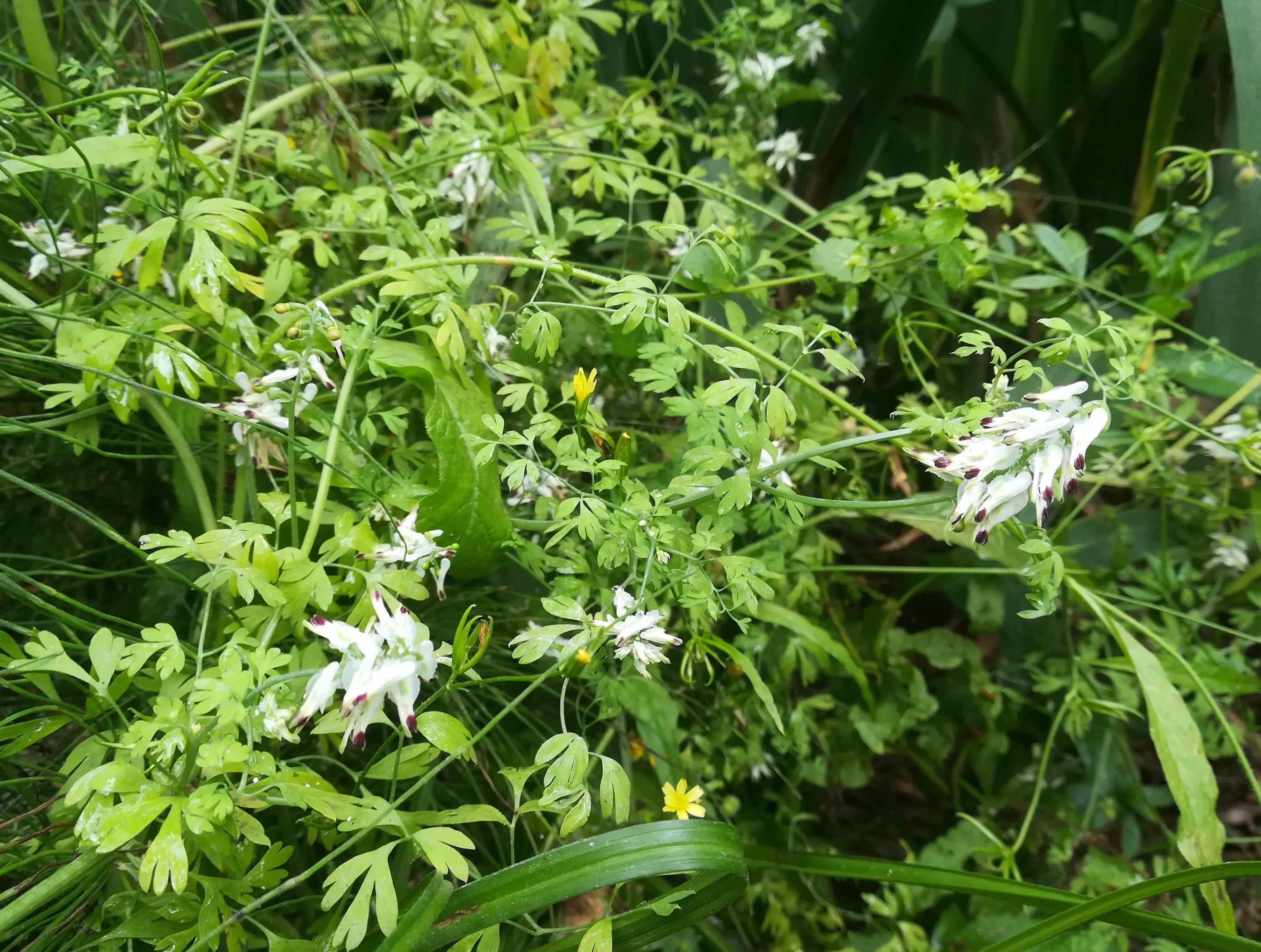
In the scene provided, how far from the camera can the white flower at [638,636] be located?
0.43 meters

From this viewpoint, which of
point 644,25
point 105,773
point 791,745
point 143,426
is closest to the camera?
point 105,773

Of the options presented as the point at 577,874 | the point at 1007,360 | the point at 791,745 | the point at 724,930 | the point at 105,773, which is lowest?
the point at 724,930

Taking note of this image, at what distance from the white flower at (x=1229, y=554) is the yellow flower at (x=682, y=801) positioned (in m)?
Answer: 0.71

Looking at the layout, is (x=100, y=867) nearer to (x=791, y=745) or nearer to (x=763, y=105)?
(x=791, y=745)

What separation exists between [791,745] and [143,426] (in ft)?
2.11

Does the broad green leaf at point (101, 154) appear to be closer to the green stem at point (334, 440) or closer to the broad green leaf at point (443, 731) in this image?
the green stem at point (334, 440)

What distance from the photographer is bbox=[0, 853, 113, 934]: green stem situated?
0.39 meters

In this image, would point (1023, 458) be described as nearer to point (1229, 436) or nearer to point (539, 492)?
point (539, 492)

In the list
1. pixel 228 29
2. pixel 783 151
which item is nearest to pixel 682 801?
pixel 783 151

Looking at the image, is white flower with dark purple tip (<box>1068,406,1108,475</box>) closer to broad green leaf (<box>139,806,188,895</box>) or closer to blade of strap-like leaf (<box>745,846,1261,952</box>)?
blade of strap-like leaf (<box>745,846,1261,952</box>)

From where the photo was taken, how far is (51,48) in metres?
0.66

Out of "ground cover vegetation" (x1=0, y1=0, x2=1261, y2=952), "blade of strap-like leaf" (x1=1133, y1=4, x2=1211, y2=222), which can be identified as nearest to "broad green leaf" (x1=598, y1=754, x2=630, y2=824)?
"ground cover vegetation" (x1=0, y1=0, x2=1261, y2=952)

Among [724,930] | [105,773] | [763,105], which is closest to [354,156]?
[763,105]

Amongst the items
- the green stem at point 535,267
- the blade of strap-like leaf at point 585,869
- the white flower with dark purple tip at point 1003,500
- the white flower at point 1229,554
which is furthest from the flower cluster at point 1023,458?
the white flower at point 1229,554
